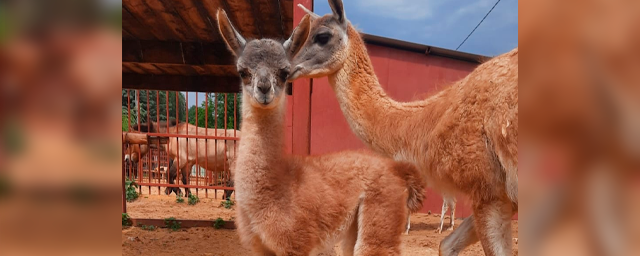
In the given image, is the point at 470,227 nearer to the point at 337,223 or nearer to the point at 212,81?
the point at 337,223

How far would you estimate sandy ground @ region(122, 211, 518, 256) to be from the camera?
5086 mm

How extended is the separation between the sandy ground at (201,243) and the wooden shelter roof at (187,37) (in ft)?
8.96

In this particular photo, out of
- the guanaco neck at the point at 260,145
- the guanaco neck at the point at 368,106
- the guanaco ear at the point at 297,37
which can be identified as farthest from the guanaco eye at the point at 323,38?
the guanaco neck at the point at 260,145

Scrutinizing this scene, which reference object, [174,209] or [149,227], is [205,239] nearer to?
[149,227]

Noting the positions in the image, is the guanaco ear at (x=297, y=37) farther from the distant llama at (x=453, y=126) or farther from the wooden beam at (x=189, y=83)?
the wooden beam at (x=189, y=83)

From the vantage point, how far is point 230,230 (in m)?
6.47

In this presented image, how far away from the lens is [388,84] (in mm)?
6848

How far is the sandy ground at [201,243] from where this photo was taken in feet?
16.7

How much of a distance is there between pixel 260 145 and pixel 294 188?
1.20ft

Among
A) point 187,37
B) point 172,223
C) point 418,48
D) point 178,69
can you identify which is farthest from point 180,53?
point 418,48

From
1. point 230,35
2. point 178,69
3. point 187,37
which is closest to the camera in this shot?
point 230,35

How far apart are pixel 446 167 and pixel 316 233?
96 centimetres

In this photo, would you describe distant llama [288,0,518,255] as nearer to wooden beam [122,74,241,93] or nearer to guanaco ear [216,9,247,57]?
guanaco ear [216,9,247,57]

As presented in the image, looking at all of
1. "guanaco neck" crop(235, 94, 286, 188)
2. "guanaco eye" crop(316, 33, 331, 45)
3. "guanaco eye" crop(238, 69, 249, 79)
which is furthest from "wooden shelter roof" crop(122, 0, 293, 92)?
"guanaco neck" crop(235, 94, 286, 188)
